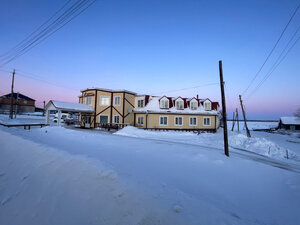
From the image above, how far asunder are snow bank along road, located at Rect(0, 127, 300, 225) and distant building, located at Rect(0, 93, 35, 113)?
65.9 metres

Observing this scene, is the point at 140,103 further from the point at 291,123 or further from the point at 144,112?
the point at 291,123

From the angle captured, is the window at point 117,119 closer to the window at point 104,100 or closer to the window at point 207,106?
the window at point 104,100

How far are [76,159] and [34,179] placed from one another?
69.0 inches

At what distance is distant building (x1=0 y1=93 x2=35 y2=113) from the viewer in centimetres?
5459

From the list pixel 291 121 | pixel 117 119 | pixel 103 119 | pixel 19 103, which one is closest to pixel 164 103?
pixel 117 119

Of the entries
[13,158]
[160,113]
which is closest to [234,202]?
[13,158]

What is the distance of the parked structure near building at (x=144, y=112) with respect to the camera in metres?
23.5

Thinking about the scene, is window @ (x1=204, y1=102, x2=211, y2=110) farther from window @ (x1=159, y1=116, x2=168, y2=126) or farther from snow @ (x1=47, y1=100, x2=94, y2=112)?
snow @ (x1=47, y1=100, x2=94, y2=112)

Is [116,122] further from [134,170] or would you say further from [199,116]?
[134,170]

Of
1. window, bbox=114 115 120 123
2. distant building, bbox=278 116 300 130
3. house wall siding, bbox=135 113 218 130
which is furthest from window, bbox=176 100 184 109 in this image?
distant building, bbox=278 116 300 130

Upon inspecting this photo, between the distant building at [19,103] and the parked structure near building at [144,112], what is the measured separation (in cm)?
5067

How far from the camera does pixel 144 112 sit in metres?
23.4

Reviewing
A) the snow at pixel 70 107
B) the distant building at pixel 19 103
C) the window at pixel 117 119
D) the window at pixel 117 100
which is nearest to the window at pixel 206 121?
the window at pixel 117 119

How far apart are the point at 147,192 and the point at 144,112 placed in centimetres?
1990
